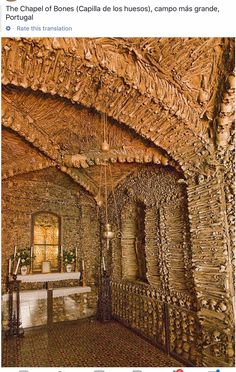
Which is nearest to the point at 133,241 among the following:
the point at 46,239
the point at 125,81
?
the point at 46,239

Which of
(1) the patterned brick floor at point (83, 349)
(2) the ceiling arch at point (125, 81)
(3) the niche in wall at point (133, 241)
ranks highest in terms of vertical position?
(2) the ceiling arch at point (125, 81)

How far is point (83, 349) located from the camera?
13.8 ft

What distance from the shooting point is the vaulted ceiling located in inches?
92.8

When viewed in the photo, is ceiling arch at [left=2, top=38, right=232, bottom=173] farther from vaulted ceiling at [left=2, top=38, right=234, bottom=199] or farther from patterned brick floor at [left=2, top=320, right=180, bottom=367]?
patterned brick floor at [left=2, top=320, right=180, bottom=367]

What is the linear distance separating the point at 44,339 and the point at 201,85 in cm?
Answer: 457

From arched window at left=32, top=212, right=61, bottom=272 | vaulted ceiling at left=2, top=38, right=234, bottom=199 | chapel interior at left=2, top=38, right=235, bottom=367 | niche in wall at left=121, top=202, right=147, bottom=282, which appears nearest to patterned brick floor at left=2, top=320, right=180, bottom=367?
chapel interior at left=2, top=38, right=235, bottom=367

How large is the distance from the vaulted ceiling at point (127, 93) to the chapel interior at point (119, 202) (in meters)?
0.01

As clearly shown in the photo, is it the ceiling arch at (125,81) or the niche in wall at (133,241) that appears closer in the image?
the ceiling arch at (125,81)

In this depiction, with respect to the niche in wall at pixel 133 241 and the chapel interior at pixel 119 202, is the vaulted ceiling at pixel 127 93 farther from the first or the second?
the niche in wall at pixel 133 241

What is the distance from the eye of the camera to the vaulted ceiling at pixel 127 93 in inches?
92.8

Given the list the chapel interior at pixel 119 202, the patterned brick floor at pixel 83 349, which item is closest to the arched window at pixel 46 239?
the chapel interior at pixel 119 202

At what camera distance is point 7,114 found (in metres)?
3.33
